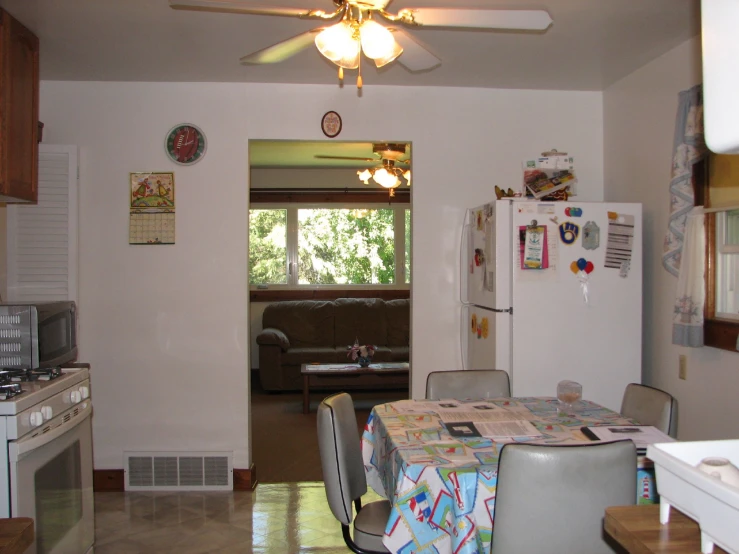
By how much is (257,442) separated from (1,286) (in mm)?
2151

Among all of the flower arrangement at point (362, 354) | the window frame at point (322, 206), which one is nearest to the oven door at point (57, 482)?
the flower arrangement at point (362, 354)

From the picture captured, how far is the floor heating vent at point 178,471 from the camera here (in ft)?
12.8

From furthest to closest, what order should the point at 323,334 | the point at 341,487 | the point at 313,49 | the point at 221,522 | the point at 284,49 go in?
the point at 323,334 < the point at 221,522 < the point at 313,49 < the point at 284,49 < the point at 341,487

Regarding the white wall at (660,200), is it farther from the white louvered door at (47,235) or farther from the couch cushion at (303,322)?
the couch cushion at (303,322)

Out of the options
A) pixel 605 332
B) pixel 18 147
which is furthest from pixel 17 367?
pixel 605 332

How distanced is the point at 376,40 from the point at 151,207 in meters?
2.30

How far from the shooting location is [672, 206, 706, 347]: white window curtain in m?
2.96

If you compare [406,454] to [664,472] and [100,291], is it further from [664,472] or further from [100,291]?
[100,291]

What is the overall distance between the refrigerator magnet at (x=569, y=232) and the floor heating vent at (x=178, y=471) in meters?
2.35

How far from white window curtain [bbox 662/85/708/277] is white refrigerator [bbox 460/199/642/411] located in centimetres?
25

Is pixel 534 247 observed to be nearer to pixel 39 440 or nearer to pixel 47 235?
pixel 39 440

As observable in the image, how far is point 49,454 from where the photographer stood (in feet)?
7.87

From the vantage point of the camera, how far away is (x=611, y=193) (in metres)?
4.03

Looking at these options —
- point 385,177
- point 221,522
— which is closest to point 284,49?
point 221,522
